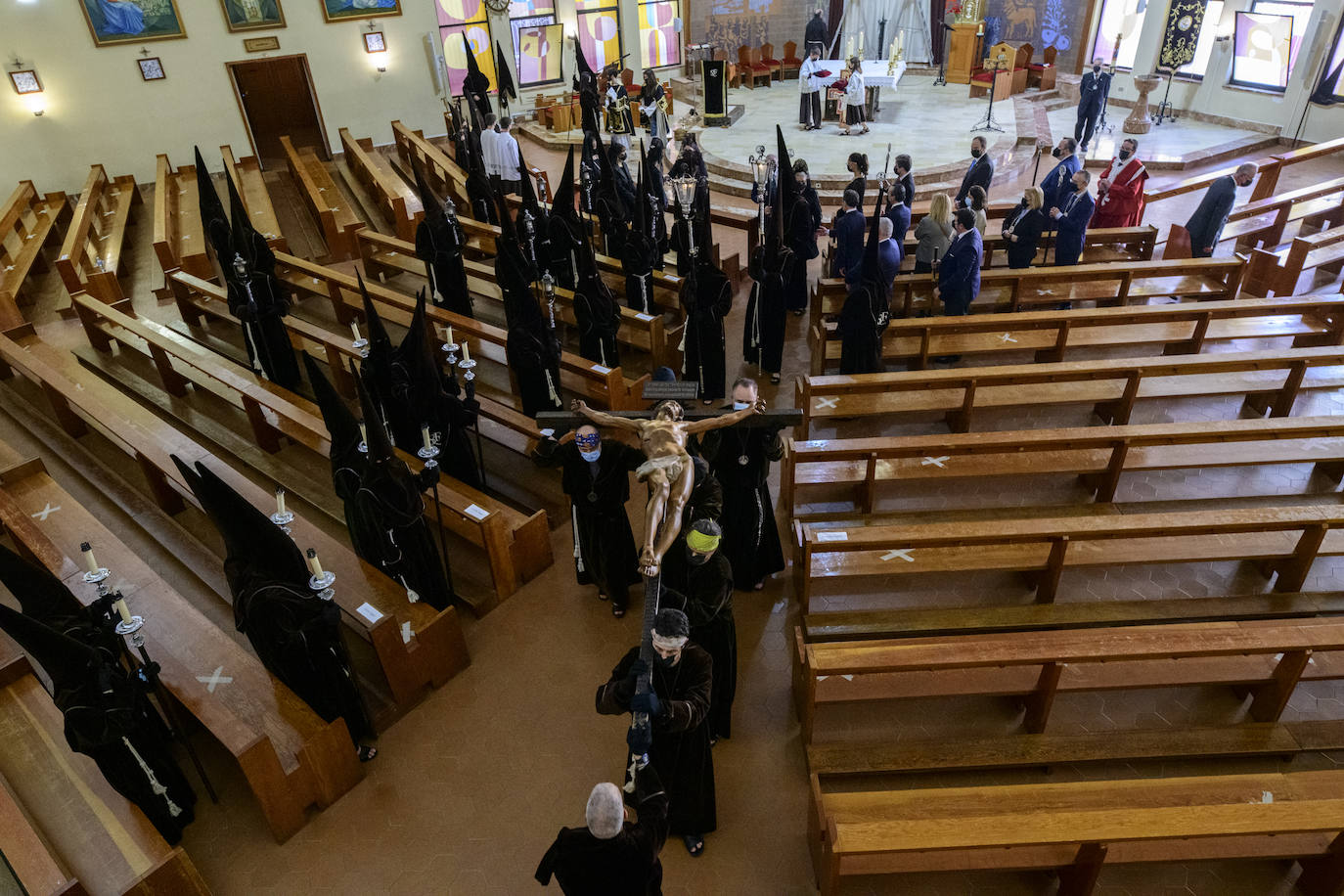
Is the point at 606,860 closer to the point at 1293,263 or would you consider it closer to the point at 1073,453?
the point at 1073,453

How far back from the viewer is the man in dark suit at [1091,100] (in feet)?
44.1

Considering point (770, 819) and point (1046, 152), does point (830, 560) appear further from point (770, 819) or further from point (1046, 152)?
point (1046, 152)

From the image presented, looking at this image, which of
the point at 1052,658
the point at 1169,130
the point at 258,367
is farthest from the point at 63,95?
the point at 1169,130

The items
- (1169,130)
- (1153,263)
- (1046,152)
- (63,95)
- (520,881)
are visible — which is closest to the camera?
(520,881)

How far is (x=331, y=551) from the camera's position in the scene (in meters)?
5.23

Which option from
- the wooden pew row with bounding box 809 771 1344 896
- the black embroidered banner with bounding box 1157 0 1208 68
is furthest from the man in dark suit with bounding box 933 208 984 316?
A: the black embroidered banner with bounding box 1157 0 1208 68

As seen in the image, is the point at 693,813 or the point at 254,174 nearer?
the point at 693,813

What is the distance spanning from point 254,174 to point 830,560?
43.6ft

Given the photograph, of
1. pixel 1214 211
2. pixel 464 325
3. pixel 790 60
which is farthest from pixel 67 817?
pixel 790 60

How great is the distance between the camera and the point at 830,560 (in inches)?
208

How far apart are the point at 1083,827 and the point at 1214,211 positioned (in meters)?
8.02

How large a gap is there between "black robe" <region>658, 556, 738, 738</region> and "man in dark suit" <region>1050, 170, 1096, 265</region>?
6.42 meters

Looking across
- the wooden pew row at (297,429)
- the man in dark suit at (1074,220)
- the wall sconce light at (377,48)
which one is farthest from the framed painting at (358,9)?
the man in dark suit at (1074,220)

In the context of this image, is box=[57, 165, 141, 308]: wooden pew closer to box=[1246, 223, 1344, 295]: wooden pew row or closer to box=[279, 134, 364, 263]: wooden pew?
box=[279, 134, 364, 263]: wooden pew
